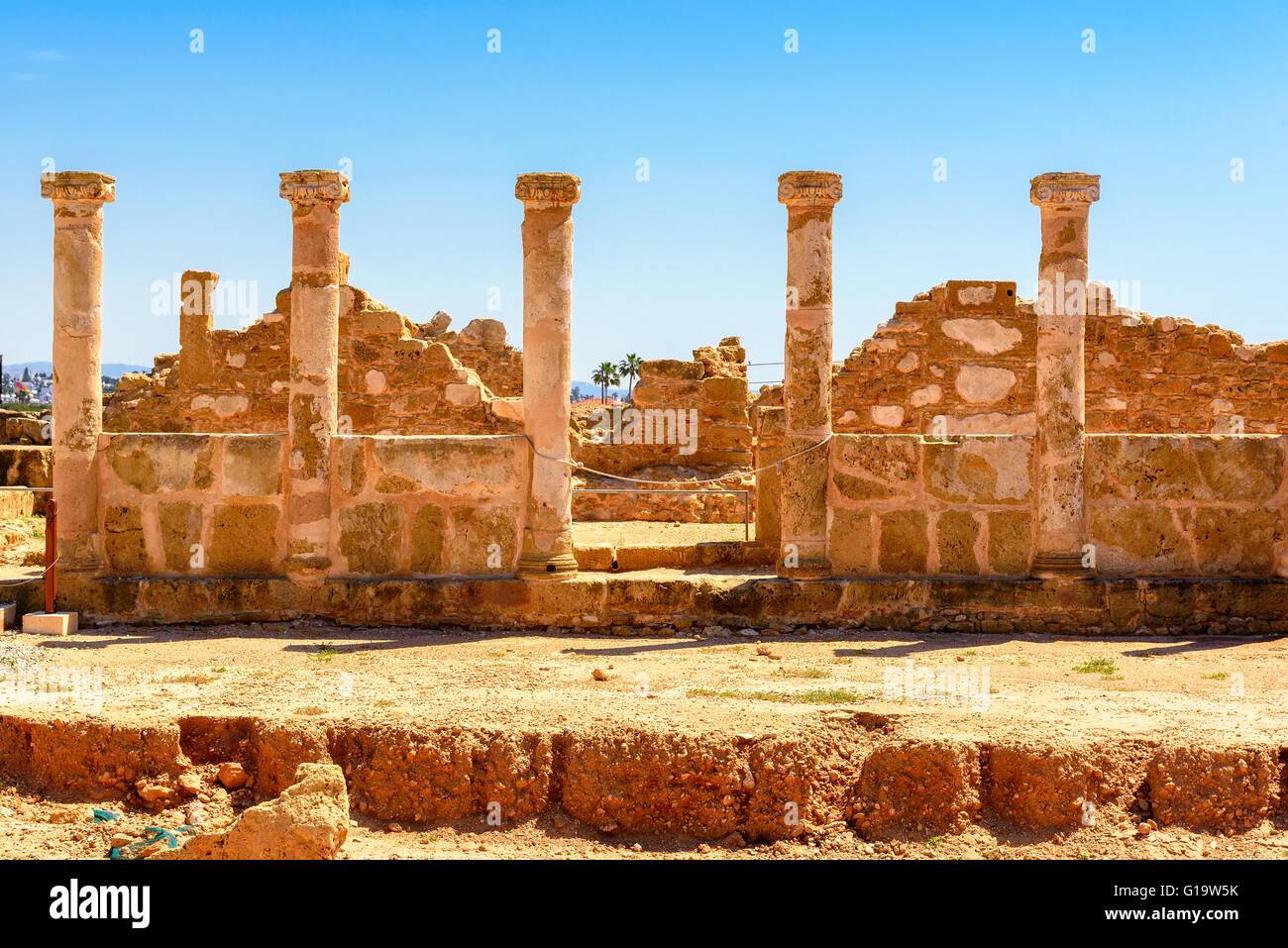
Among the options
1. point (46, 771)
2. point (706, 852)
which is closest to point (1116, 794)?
point (706, 852)

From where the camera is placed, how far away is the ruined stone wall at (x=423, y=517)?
709cm

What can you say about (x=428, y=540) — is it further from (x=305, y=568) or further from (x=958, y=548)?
(x=958, y=548)

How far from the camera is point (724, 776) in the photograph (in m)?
4.48

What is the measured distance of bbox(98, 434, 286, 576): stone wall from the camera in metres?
7.14

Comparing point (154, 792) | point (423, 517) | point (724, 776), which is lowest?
point (154, 792)

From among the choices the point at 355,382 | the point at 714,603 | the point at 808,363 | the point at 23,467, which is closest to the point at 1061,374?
the point at 808,363

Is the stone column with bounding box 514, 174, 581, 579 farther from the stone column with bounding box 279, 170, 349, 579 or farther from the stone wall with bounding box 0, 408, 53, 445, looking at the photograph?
the stone wall with bounding box 0, 408, 53, 445

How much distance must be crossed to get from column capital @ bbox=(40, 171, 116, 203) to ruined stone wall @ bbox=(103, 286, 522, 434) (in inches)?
233

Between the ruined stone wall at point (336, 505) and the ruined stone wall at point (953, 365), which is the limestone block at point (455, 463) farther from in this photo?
the ruined stone wall at point (953, 365)

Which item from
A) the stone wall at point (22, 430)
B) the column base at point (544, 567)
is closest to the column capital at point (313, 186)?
the column base at point (544, 567)

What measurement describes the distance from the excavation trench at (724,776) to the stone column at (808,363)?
242 cm

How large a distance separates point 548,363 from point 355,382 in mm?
6886

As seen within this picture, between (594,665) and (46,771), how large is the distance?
2.65m

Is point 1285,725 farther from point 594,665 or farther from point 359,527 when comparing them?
point 359,527
